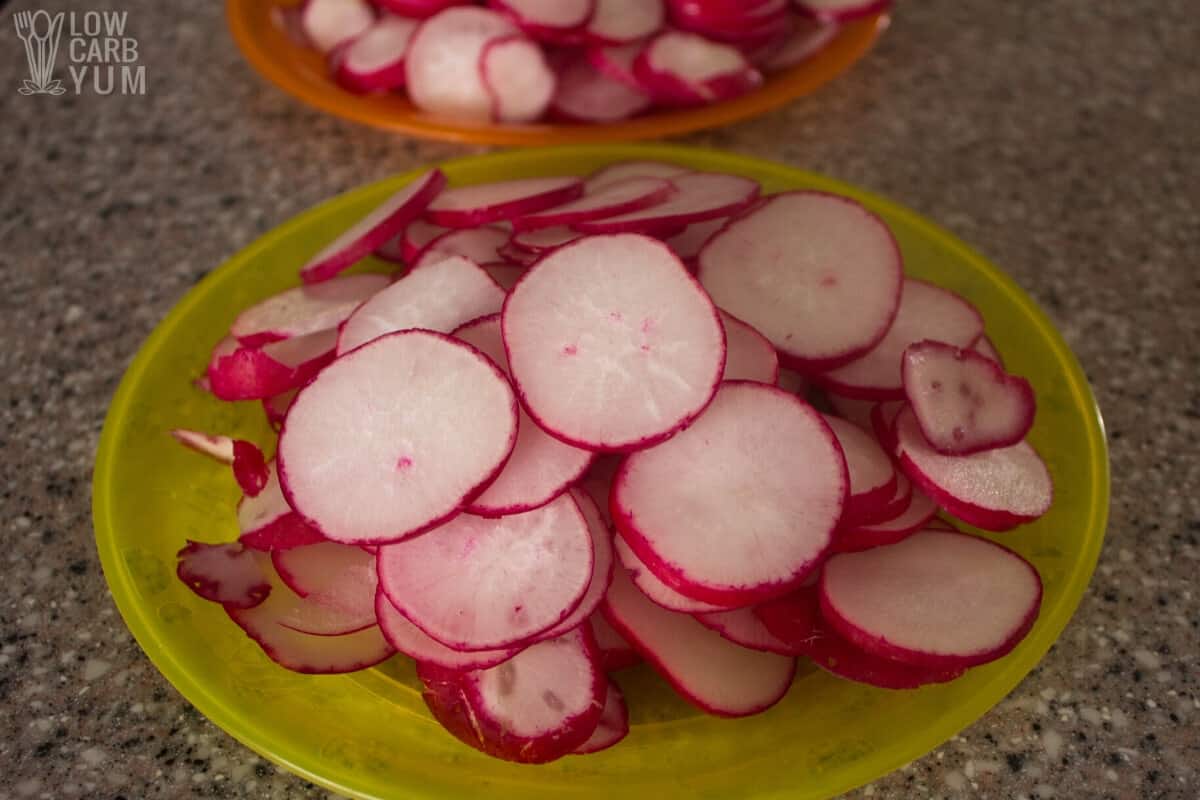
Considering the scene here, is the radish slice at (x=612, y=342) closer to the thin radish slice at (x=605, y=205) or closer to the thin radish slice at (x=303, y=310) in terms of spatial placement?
the thin radish slice at (x=605, y=205)

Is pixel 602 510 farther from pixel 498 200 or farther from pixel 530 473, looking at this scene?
pixel 498 200

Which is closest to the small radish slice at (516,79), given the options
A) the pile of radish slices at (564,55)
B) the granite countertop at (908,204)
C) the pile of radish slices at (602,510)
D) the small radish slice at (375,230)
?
the pile of radish slices at (564,55)

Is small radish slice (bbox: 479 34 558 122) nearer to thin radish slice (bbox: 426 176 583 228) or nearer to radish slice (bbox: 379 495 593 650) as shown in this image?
thin radish slice (bbox: 426 176 583 228)

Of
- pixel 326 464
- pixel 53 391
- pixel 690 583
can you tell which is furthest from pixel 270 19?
pixel 690 583

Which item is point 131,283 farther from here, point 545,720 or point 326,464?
point 545,720

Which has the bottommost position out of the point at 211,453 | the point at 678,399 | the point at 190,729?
the point at 190,729
